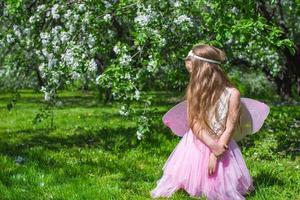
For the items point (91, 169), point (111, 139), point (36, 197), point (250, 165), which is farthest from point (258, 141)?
point (36, 197)

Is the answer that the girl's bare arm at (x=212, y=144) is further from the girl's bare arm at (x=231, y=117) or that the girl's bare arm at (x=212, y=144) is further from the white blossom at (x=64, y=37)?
the white blossom at (x=64, y=37)

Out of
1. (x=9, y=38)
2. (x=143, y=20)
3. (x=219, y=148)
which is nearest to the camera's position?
(x=219, y=148)

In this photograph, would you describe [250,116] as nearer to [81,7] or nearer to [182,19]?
[182,19]

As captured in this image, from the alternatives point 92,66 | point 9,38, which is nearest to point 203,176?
point 92,66

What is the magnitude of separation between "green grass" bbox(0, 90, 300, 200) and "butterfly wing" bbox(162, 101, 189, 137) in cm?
80

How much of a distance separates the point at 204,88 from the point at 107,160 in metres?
2.72

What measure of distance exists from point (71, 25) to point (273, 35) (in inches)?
132

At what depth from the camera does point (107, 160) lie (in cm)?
850

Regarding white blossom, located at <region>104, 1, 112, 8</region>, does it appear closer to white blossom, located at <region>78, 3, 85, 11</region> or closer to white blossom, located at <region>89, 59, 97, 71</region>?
white blossom, located at <region>78, 3, 85, 11</region>

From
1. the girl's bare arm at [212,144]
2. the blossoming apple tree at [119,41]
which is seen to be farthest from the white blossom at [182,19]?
the girl's bare arm at [212,144]

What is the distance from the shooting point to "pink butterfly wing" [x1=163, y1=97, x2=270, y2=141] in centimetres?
677

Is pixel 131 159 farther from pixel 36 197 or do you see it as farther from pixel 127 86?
pixel 36 197

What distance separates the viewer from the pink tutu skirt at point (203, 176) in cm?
621

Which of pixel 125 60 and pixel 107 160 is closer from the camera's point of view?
pixel 125 60
